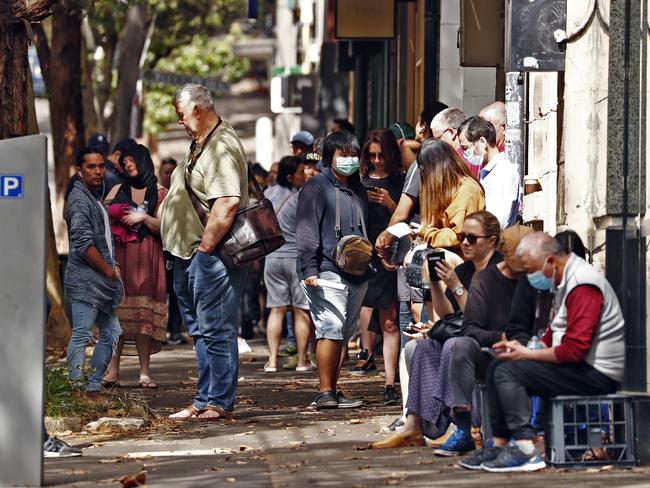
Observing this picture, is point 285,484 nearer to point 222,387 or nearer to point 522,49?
point 222,387

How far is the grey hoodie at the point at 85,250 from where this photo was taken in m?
11.7

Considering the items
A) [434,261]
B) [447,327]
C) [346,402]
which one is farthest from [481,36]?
[447,327]

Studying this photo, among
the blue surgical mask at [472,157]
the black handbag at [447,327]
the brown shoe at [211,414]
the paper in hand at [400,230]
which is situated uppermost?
the blue surgical mask at [472,157]

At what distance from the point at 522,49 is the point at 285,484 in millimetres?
3546

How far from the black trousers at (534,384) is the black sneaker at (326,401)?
10.9 feet

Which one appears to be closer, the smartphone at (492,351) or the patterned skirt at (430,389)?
the smartphone at (492,351)

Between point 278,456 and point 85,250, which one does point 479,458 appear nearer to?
point 278,456

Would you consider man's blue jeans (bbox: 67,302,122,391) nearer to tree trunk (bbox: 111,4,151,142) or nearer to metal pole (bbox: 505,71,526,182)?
metal pole (bbox: 505,71,526,182)

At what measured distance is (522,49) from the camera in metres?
10.4

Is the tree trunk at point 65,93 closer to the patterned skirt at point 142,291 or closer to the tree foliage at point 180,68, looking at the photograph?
the patterned skirt at point 142,291

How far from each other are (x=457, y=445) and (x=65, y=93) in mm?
14562

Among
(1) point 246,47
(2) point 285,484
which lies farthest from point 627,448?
(1) point 246,47

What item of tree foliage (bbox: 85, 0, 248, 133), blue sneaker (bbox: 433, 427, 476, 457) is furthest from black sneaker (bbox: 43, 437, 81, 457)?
tree foliage (bbox: 85, 0, 248, 133)

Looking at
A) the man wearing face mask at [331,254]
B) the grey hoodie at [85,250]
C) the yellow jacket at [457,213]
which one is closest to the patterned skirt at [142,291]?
the grey hoodie at [85,250]
